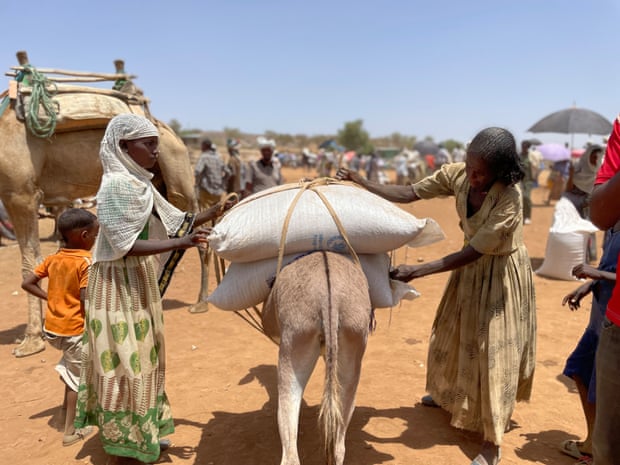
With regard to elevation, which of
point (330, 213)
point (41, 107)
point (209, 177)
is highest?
point (41, 107)

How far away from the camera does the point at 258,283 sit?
2.73m

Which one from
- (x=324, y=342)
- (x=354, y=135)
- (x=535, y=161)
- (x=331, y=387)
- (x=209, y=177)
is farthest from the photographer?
(x=354, y=135)

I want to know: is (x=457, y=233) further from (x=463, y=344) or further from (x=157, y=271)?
(x=157, y=271)

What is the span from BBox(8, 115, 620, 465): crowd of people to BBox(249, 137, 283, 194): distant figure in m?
5.13

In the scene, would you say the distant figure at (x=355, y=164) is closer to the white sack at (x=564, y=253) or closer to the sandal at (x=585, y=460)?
the white sack at (x=564, y=253)

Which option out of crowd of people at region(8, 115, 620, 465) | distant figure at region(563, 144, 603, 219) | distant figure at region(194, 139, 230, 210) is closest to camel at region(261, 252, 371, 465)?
crowd of people at region(8, 115, 620, 465)

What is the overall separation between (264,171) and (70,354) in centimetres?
565

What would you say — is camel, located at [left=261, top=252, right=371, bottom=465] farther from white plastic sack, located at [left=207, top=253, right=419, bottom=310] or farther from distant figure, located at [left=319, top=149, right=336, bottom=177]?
distant figure, located at [left=319, top=149, right=336, bottom=177]

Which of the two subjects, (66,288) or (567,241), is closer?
(66,288)

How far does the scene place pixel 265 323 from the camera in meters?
2.81

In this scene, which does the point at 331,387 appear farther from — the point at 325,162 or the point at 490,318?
the point at 325,162

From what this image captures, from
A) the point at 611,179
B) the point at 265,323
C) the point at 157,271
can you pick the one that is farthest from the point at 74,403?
the point at 611,179

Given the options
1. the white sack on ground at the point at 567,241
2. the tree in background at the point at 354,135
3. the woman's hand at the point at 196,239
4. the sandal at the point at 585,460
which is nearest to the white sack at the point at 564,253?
the white sack on ground at the point at 567,241

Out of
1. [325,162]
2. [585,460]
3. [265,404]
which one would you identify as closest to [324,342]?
[265,404]
